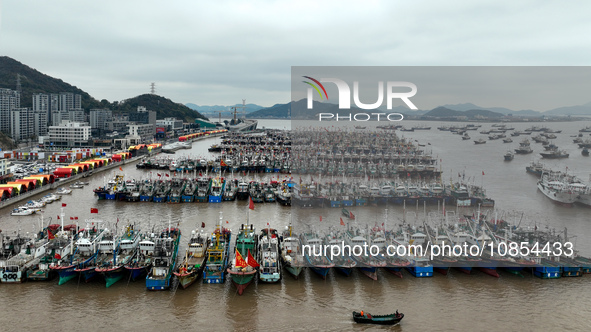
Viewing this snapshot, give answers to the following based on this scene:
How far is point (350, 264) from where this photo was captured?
30.8 ft

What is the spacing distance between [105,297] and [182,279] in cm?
145

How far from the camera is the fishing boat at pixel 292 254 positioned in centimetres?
924

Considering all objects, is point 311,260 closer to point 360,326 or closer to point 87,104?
point 360,326

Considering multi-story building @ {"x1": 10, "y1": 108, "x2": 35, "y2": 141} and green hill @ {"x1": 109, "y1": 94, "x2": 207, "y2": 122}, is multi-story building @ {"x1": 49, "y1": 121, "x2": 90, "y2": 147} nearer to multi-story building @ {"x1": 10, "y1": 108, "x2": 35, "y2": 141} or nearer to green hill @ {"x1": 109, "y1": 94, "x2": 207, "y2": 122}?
multi-story building @ {"x1": 10, "y1": 108, "x2": 35, "y2": 141}

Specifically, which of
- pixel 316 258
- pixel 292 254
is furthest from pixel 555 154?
pixel 292 254

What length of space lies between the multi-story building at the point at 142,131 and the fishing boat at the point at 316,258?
32.2 m

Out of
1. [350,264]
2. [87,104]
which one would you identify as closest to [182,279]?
[350,264]

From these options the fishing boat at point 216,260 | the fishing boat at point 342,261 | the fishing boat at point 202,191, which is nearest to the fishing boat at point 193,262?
the fishing boat at point 216,260

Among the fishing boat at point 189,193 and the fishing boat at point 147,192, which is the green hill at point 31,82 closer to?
the fishing boat at point 147,192

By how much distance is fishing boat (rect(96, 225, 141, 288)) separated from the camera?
879cm

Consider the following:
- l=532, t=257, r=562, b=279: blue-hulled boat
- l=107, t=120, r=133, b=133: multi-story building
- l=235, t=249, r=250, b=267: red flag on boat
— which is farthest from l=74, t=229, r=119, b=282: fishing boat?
l=107, t=120, r=133, b=133: multi-story building

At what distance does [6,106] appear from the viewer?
4134cm

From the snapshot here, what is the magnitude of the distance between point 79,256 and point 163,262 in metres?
2.05

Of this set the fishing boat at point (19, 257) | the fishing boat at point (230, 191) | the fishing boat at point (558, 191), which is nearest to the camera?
the fishing boat at point (19, 257)
